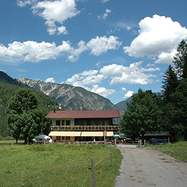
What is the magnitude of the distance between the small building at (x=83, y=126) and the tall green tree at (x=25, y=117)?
330 cm

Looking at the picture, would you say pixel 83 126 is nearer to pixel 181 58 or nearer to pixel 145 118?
pixel 145 118

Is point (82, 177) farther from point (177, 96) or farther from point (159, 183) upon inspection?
point (177, 96)

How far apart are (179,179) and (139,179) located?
6.83 ft

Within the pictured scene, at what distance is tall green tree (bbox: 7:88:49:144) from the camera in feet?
145

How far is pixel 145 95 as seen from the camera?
4919 cm

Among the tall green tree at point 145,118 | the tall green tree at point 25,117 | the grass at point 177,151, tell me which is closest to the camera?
the grass at point 177,151

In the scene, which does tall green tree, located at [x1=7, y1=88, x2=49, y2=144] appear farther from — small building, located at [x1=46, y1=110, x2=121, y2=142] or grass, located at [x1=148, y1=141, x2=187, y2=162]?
grass, located at [x1=148, y1=141, x2=187, y2=162]

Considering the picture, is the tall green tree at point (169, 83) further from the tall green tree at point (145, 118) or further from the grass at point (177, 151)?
the grass at point (177, 151)

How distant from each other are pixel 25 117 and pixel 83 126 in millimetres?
12787

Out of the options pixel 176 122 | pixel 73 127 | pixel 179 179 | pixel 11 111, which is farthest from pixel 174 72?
pixel 179 179

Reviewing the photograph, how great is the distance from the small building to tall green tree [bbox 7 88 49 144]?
3.30 m

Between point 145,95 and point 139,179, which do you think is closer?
point 139,179

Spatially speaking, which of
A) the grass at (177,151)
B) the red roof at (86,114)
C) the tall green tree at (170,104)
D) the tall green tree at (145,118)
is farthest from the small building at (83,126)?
the grass at (177,151)

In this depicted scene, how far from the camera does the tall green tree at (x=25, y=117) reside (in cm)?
4414
